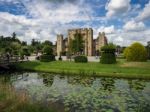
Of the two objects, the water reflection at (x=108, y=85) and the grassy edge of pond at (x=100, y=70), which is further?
the grassy edge of pond at (x=100, y=70)

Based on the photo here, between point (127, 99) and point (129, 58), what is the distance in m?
25.5

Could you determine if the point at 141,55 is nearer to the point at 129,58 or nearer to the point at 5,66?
the point at 129,58

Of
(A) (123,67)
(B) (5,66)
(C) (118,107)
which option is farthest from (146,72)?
(B) (5,66)

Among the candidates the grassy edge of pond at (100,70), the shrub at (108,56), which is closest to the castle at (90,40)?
the shrub at (108,56)

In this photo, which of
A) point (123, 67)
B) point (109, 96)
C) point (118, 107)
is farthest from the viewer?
point (123, 67)

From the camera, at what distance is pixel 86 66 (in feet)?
124

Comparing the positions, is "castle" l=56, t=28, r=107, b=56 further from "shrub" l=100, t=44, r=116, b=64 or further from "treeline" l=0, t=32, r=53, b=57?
"shrub" l=100, t=44, r=116, b=64

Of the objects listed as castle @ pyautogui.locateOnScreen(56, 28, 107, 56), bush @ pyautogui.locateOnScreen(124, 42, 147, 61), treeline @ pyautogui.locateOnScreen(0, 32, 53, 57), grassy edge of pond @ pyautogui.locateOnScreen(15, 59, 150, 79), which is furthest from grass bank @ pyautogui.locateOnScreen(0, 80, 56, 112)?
castle @ pyautogui.locateOnScreen(56, 28, 107, 56)

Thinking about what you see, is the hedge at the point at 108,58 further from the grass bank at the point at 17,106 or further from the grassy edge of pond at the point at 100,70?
the grass bank at the point at 17,106

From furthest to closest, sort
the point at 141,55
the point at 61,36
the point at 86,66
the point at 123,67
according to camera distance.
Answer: the point at 61,36, the point at 141,55, the point at 86,66, the point at 123,67

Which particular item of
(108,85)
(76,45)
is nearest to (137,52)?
(108,85)

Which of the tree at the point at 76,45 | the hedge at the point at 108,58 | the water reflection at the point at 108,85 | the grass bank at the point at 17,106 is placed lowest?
the water reflection at the point at 108,85

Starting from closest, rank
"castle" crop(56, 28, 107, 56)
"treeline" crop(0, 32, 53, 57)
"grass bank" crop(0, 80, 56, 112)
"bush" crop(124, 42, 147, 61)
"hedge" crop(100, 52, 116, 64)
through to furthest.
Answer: "grass bank" crop(0, 80, 56, 112), "hedge" crop(100, 52, 116, 64), "bush" crop(124, 42, 147, 61), "treeline" crop(0, 32, 53, 57), "castle" crop(56, 28, 107, 56)

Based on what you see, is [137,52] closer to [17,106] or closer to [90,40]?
[17,106]
